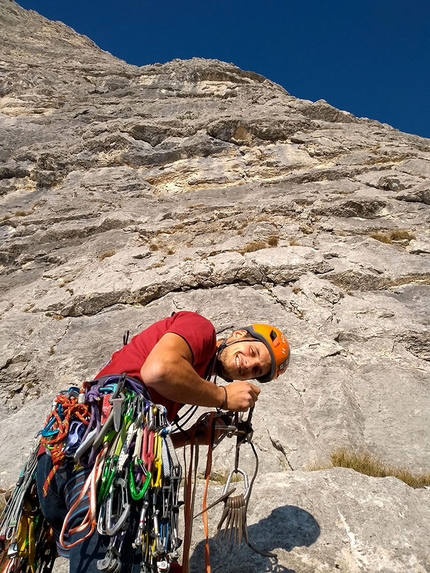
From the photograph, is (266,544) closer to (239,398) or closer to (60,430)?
(239,398)

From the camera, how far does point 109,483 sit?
2.07m

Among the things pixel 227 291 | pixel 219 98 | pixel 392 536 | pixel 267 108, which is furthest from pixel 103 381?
pixel 219 98

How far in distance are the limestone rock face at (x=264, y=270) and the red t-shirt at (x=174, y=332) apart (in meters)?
1.67

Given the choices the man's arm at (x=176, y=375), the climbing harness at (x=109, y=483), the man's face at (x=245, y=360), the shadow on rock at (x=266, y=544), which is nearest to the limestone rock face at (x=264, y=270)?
the shadow on rock at (x=266, y=544)

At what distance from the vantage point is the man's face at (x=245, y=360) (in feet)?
8.87

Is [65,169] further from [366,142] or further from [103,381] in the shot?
[103,381]

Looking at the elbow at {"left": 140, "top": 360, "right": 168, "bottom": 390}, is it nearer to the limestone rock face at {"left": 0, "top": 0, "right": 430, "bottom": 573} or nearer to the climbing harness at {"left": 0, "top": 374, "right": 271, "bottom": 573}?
the climbing harness at {"left": 0, "top": 374, "right": 271, "bottom": 573}

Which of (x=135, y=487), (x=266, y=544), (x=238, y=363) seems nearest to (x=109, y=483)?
(x=135, y=487)

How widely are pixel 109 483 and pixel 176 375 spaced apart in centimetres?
65

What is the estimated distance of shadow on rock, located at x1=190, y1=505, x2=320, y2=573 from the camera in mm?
2977

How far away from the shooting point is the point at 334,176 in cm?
1398

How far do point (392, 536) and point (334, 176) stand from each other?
12629 millimetres

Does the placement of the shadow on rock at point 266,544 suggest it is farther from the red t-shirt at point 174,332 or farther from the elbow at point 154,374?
the elbow at point 154,374

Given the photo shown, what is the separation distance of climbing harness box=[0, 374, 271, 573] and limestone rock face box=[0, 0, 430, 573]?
4.22ft
